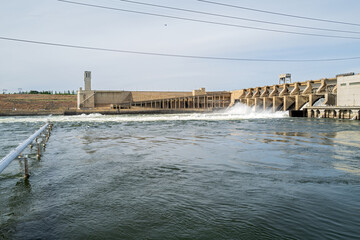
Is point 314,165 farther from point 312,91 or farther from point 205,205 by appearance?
point 312,91

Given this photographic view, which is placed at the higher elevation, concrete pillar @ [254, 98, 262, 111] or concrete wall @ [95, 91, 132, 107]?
concrete wall @ [95, 91, 132, 107]

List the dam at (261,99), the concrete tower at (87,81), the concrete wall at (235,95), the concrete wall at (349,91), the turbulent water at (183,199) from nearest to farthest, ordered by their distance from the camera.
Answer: the turbulent water at (183,199)
the concrete wall at (349,91)
the dam at (261,99)
the concrete wall at (235,95)
the concrete tower at (87,81)

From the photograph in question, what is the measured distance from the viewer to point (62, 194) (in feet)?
20.7

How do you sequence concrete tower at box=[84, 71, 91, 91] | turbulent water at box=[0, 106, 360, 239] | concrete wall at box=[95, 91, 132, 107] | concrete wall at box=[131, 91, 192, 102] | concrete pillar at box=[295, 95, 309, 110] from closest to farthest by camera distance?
turbulent water at box=[0, 106, 360, 239] → concrete pillar at box=[295, 95, 309, 110] → concrete tower at box=[84, 71, 91, 91] → concrete wall at box=[95, 91, 132, 107] → concrete wall at box=[131, 91, 192, 102]

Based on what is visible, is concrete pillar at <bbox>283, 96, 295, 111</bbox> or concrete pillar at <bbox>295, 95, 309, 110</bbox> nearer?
concrete pillar at <bbox>295, 95, 309, 110</bbox>

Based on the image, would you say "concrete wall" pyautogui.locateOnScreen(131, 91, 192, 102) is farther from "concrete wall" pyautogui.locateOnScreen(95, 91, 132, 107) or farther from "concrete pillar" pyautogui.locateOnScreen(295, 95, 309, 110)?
"concrete pillar" pyautogui.locateOnScreen(295, 95, 309, 110)

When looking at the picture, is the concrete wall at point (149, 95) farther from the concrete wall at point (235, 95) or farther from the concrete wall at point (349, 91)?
the concrete wall at point (349, 91)

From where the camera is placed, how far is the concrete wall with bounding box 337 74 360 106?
118 ft

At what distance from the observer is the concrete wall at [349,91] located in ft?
118

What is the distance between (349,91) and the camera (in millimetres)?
37219

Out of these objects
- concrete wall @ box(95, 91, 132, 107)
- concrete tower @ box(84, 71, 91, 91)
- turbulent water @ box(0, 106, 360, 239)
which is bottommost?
turbulent water @ box(0, 106, 360, 239)

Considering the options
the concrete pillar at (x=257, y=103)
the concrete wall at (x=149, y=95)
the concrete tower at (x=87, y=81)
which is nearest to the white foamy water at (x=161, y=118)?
the concrete pillar at (x=257, y=103)

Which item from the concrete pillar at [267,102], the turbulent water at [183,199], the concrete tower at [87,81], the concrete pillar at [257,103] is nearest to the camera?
the turbulent water at [183,199]

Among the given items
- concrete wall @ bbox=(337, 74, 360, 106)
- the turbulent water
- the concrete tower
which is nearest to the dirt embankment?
the concrete tower
